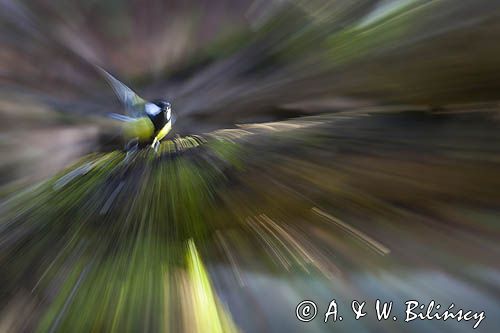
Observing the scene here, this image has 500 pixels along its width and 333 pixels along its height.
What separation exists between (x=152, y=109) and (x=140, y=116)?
1 centimetres

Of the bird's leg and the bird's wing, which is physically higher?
the bird's wing

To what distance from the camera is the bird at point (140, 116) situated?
1.24 feet

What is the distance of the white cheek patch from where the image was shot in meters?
0.39

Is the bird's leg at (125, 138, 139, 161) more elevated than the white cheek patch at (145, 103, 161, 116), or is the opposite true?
the white cheek patch at (145, 103, 161, 116)

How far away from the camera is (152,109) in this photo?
1.27ft

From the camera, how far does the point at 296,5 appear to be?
361mm

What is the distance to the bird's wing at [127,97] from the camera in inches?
15.0

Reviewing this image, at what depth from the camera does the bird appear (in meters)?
0.38

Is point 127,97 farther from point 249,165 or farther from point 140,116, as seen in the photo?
point 249,165

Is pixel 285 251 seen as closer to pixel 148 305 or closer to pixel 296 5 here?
pixel 148 305

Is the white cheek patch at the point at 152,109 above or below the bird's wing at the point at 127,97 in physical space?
below

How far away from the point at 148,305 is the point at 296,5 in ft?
0.92

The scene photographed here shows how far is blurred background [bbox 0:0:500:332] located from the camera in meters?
0.29

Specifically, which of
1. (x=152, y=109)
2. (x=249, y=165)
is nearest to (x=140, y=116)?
(x=152, y=109)
